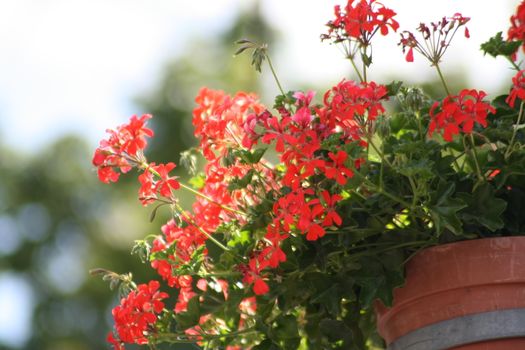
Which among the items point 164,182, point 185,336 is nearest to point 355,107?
point 164,182

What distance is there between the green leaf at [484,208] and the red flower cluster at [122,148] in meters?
0.50

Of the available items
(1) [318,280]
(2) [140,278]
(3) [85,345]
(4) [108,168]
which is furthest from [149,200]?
(3) [85,345]

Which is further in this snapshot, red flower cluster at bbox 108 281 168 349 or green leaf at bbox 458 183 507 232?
red flower cluster at bbox 108 281 168 349

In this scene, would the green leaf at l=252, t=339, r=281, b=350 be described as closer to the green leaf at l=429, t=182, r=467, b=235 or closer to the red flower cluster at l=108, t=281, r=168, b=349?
the red flower cluster at l=108, t=281, r=168, b=349

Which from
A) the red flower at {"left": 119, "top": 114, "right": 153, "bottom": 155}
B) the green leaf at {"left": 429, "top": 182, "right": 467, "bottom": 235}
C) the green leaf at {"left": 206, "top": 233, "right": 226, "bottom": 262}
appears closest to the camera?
the green leaf at {"left": 429, "top": 182, "right": 467, "bottom": 235}

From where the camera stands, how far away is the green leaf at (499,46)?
4.84 ft

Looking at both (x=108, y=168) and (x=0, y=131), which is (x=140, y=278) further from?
(x=108, y=168)

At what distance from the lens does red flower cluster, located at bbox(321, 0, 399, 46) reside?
1.50 meters

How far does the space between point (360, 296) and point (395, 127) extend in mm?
275

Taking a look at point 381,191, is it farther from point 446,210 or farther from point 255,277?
point 255,277

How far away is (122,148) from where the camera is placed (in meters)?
1.60

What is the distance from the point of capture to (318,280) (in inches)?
60.6

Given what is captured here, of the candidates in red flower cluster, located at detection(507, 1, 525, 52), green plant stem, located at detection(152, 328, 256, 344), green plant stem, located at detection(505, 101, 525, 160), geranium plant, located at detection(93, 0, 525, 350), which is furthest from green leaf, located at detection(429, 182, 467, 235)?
green plant stem, located at detection(152, 328, 256, 344)

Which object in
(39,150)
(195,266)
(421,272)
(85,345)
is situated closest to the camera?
(421,272)
